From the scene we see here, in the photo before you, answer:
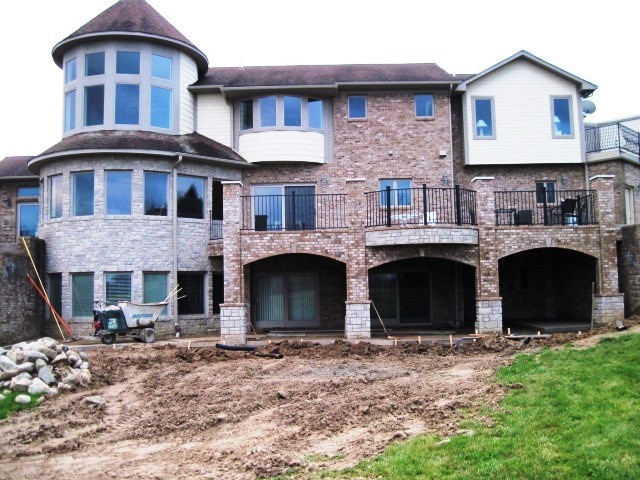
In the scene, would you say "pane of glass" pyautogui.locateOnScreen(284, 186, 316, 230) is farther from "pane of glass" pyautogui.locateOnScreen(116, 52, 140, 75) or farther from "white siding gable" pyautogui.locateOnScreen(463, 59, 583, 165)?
"pane of glass" pyautogui.locateOnScreen(116, 52, 140, 75)

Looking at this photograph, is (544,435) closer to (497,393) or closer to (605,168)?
(497,393)

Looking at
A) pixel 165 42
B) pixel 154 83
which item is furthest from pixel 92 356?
pixel 165 42

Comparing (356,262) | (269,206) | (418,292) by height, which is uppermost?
(269,206)

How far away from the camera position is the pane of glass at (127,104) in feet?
63.9

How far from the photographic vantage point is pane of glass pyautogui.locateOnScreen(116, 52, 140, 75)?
1958 centimetres

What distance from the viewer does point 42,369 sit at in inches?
442

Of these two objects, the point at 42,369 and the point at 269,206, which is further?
the point at 269,206

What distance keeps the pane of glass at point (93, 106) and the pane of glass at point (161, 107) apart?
5.47 ft

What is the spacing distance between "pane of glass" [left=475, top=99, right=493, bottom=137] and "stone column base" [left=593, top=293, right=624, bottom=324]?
24.6ft

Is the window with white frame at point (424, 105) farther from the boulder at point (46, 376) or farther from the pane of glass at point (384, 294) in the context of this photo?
the boulder at point (46, 376)

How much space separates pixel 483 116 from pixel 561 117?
116 inches

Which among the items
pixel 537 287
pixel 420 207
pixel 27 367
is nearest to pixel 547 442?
pixel 27 367

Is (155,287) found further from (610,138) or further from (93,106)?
(610,138)

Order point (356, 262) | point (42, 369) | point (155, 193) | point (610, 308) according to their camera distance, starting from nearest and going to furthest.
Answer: point (42, 369), point (356, 262), point (610, 308), point (155, 193)
